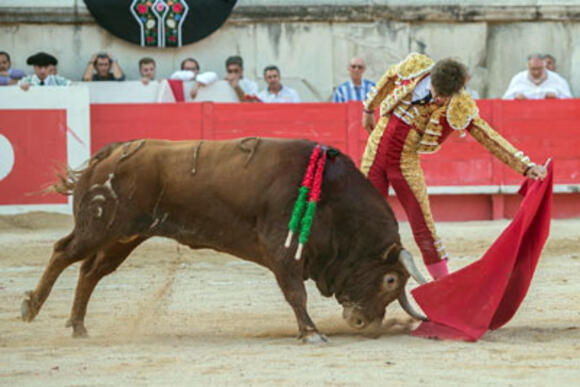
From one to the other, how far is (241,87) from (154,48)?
74.6 inches

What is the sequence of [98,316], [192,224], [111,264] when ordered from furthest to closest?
[98,316]
[111,264]
[192,224]

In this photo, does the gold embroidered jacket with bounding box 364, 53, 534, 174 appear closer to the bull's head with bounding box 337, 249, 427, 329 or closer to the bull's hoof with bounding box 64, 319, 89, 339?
the bull's head with bounding box 337, 249, 427, 329

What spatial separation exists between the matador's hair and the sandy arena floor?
1.02 metres

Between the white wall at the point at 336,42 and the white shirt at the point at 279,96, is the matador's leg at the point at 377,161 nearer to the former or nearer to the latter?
the white shirt at the point at 279,96

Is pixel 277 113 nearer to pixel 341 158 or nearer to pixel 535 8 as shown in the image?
pixel 535 8

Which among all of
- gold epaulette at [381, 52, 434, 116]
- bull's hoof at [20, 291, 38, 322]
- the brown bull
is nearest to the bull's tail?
the brown bull

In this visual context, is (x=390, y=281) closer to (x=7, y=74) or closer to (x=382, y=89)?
(x=382, y=89)

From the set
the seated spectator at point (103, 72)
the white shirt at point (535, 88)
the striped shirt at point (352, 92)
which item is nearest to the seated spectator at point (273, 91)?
the striped shirt at point (352, 92)

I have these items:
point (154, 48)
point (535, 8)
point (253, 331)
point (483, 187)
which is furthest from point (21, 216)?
point (535, 8)

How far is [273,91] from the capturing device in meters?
9.86

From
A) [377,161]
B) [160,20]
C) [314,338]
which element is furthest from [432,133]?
[160,20]

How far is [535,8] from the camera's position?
12.3 metres

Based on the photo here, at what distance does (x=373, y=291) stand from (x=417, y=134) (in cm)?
75

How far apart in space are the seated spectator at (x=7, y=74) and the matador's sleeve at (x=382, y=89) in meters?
5.68
